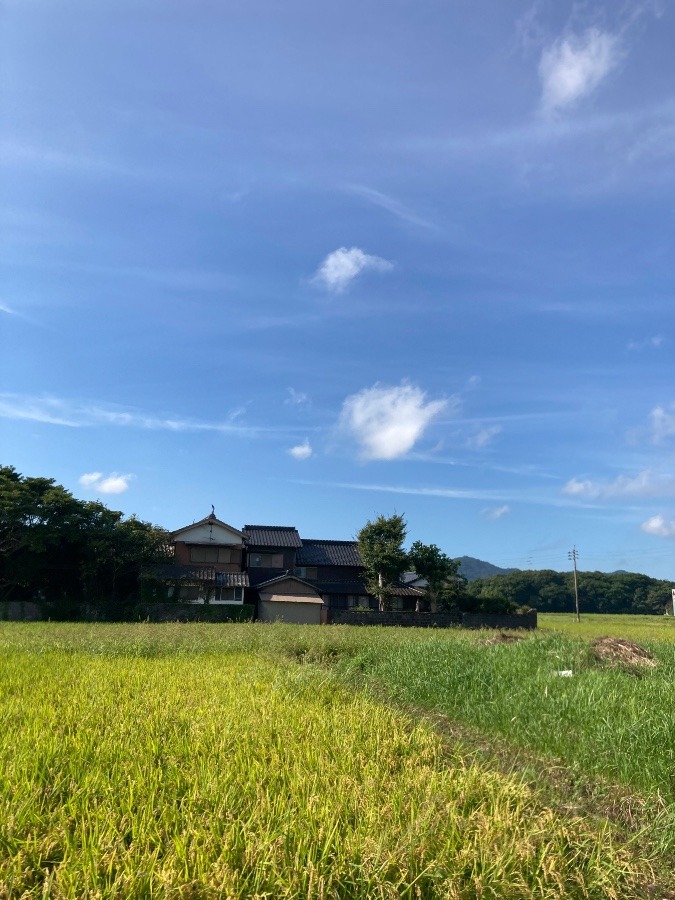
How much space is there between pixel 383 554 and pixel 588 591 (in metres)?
47.4

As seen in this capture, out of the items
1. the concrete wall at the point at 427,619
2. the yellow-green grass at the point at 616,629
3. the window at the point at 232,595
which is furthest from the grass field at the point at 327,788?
the window at the point at 232,595

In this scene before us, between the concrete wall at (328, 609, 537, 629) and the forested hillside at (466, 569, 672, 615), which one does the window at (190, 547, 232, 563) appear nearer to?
the concrete wall at (328, 609, 537, 629)

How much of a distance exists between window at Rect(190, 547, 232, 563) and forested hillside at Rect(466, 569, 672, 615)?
38.4 meters

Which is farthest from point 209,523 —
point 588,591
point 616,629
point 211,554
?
point 588,591

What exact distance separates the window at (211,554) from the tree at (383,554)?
8.75 metres

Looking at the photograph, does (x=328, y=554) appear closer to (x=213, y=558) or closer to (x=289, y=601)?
(x=289, y=601)

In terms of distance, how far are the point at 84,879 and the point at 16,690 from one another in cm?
524

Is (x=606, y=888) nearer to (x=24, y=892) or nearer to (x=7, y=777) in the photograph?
(x=24, y=892)

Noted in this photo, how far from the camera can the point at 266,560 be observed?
40938 mm

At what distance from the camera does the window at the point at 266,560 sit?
4075cm

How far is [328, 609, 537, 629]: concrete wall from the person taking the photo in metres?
31.8

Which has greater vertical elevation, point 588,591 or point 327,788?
point 327,788

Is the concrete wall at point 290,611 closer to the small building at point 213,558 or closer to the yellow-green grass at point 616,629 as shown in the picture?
the small building at point 213,558

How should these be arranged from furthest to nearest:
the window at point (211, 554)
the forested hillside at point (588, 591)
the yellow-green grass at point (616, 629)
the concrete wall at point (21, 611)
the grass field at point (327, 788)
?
the forested hillside at point (588, 591)
the window at point (211, 554)
the concrete wall at point (21, 611)
the yellow-green grass at point (616, 629)
the grass field at point (327, 788)
